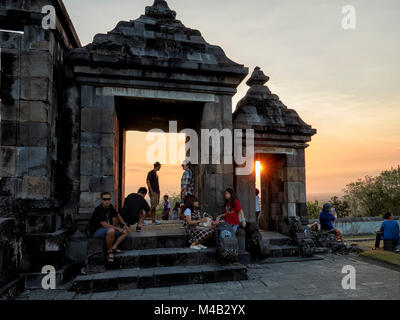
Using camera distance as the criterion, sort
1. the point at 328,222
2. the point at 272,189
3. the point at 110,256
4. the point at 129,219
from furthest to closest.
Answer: the point at 272,189, the point at 328,222, the point at 129,219, the point at 110,256

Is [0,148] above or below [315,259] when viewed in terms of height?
above

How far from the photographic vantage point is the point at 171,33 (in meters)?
7.69

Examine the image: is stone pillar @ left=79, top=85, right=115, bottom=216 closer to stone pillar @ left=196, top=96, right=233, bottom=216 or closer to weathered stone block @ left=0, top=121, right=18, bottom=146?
weathered stone block @ left=0, top=121, right=18, bottom=146

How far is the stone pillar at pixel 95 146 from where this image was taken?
6.57 meters

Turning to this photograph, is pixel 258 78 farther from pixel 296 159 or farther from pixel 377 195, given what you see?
pixel 377 195

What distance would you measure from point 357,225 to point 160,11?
49.5ft

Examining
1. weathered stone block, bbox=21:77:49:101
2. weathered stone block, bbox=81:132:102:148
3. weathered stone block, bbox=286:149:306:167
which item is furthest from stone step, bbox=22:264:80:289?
weathered stone block, bbox=286:149:306:167

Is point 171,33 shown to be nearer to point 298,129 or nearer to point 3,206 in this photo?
point 298,129

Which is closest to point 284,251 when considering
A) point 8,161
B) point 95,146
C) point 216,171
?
point 216,171

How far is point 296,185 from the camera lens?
964 cm

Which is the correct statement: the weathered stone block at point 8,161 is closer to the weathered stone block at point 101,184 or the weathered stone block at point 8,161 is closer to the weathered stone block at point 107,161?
the weathered stone block at point 101,184

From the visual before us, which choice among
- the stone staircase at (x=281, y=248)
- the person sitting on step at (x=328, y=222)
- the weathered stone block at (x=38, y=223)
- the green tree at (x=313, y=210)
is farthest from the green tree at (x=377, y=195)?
the weathered stone block at (x=38, y=223)
